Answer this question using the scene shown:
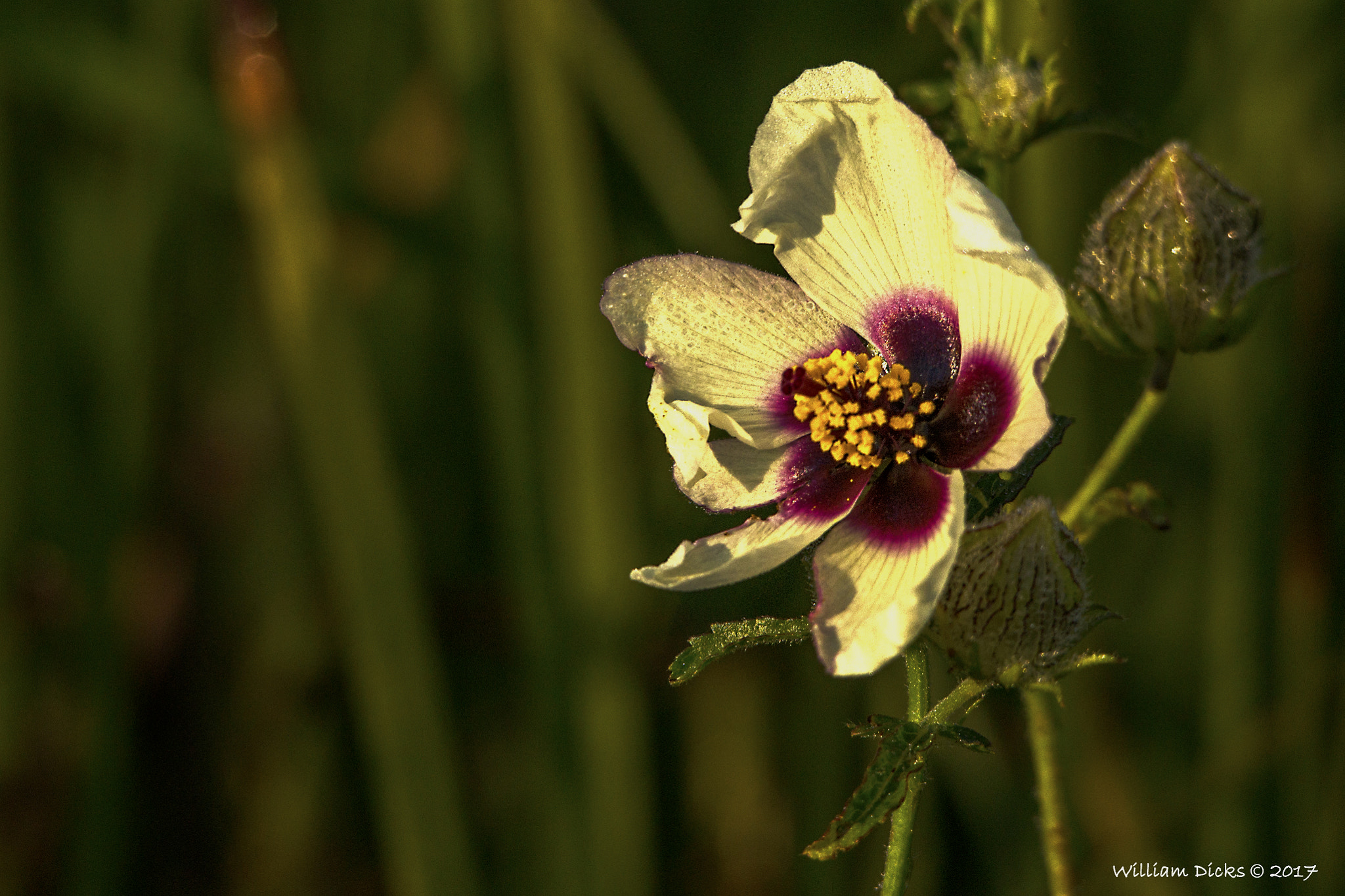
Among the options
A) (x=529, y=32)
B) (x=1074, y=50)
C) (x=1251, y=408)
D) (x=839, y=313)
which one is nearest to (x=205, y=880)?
(x=529, y=32)

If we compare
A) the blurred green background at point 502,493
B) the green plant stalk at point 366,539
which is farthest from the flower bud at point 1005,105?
the green plant stalk at point 366,539

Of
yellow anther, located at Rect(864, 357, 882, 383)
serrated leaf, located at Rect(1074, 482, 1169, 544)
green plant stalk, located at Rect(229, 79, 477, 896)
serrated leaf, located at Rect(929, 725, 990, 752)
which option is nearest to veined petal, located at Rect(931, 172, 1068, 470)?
yellow anther, located at Rect(864, 357, 882, 383)

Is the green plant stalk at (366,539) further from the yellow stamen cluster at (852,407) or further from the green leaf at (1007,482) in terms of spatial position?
the green leaf at (1007,482)

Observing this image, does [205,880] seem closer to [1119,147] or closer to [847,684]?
[847,684]

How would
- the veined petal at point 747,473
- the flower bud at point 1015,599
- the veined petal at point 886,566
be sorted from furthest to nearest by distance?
the veined petal at point 747,473 → the flower bud at point 1015,599 → the veined petal at point 886,566

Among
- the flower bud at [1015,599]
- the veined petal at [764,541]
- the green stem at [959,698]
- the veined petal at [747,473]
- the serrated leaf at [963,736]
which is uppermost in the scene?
the veined petal at [747,473]
